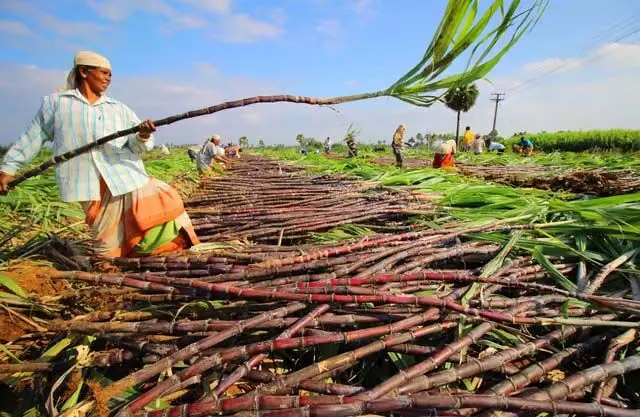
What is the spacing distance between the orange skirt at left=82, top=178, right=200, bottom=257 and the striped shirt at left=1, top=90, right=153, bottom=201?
11cm

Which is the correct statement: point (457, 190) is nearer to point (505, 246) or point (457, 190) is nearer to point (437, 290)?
point (505, 246)

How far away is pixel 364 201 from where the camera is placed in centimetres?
347

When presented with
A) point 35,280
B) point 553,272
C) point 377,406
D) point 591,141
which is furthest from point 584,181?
point 591,141

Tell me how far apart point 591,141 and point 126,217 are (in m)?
33.0

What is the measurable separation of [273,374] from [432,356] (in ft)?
1.83

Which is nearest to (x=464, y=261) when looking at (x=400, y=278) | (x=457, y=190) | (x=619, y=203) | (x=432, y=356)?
(x=400, y=278)

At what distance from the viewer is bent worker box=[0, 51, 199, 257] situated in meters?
2.12

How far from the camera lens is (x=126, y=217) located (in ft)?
7.73

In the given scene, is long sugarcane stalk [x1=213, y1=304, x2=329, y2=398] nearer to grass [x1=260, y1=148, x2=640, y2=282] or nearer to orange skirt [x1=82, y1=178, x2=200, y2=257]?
grass [x1=260, y1=148, x2=640, y2=282]

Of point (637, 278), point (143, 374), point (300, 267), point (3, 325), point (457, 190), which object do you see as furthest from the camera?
point (457, 190)

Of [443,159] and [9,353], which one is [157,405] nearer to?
[9,353]

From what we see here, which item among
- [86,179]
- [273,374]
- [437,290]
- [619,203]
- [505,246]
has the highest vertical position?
[86,179]

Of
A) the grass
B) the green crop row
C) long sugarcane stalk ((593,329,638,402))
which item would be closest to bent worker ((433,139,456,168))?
the grass

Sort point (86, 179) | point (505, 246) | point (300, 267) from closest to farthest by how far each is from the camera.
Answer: point (300, 267), point (505, 246), point (86, 179)
